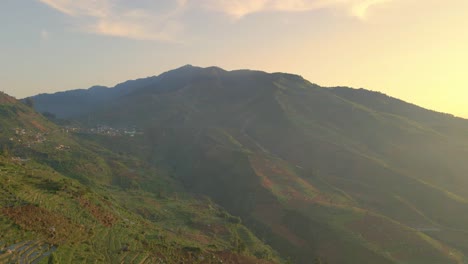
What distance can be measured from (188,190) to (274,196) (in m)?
37.2

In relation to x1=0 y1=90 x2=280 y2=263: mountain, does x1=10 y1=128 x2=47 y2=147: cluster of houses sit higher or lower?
higher

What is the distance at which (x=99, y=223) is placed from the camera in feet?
169

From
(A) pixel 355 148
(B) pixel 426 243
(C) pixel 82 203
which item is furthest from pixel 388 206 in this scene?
(C) pixel 82 203

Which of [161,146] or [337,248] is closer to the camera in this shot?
[337,248]

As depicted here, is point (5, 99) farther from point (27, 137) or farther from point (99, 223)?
point (99, 223)

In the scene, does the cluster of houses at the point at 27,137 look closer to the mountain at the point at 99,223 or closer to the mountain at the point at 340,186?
the mountain at the point at 99,223

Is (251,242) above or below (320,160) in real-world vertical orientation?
below

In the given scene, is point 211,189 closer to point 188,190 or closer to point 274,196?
point 188,190

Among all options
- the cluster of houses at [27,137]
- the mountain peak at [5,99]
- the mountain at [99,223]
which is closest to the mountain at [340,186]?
the mountain at [99,223]

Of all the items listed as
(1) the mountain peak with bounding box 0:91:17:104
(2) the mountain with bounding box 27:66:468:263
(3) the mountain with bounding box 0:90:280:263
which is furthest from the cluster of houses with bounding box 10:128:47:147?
(1) the mountain peak with bounding box 0:91:17:104

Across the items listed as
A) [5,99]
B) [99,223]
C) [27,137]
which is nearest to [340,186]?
[99,223]

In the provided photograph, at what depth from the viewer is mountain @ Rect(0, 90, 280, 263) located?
39.0 m

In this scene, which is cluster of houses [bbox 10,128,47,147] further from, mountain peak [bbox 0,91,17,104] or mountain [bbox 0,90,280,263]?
mountain peak [bbox 0,91,17,104]

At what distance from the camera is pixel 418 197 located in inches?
5069
